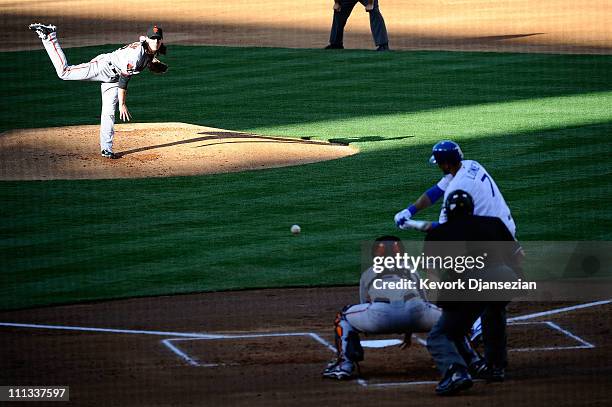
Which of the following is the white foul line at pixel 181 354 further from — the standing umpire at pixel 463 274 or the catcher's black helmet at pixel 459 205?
the catcher's black helmet at pixel 459 205

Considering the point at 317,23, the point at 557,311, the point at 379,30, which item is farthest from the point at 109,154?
the point at 317,23

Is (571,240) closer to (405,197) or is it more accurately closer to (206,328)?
(405,197)

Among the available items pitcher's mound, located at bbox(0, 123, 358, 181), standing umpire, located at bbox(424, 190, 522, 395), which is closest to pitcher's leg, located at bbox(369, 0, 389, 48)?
pitcher's mound, located at bbox(0, 123, 358, 181)

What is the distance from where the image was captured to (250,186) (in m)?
19.0

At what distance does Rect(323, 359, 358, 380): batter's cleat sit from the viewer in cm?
1015

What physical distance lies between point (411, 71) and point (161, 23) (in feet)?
36.8

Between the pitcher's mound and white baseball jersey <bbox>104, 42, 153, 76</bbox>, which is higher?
white baseball jersey <bbox>104, 42, 153, 76</bbox>

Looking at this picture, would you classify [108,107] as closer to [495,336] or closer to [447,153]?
[447,153]

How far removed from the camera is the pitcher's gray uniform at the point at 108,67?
63.1ft

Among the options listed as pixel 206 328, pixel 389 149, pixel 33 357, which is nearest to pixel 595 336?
pixel 206 328

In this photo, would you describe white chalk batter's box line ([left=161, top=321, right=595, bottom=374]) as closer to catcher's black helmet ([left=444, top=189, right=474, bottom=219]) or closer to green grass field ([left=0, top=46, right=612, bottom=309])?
catcher's black helmet ([left=444, top=189, right=474, bottom=219])

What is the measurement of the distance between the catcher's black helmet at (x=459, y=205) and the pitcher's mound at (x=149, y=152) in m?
10.3

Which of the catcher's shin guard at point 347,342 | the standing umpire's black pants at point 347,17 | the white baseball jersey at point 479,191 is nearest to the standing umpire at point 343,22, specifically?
the standing umpire's black pants at point 347,17

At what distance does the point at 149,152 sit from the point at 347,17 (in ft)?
38.5
